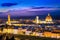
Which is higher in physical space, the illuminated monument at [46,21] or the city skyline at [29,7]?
the city skyline at [29,7]

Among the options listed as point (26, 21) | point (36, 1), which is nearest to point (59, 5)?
point (36, 1)

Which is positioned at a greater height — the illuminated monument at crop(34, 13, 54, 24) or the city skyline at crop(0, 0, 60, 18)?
the city skyline at crop(0, 0, 60, 18)

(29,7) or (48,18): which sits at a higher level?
(29,7)

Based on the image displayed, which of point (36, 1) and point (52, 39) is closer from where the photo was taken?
point (52, 39)

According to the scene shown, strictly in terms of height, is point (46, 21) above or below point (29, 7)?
below

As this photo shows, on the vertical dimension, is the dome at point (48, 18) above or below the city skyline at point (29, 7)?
below

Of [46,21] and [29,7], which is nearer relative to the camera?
[46,21]

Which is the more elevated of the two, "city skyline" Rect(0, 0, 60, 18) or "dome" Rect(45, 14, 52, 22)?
"city skyline" Rect(0, 0, 60, 18)

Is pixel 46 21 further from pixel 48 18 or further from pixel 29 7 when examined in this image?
pixel 29 7

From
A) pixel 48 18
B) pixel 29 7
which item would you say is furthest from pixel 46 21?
pixel 29 7

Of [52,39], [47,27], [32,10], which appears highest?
[32,10]

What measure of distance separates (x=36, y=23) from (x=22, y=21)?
24 cm

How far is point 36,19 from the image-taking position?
304 centimetres

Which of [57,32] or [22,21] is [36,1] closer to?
[22,21]
